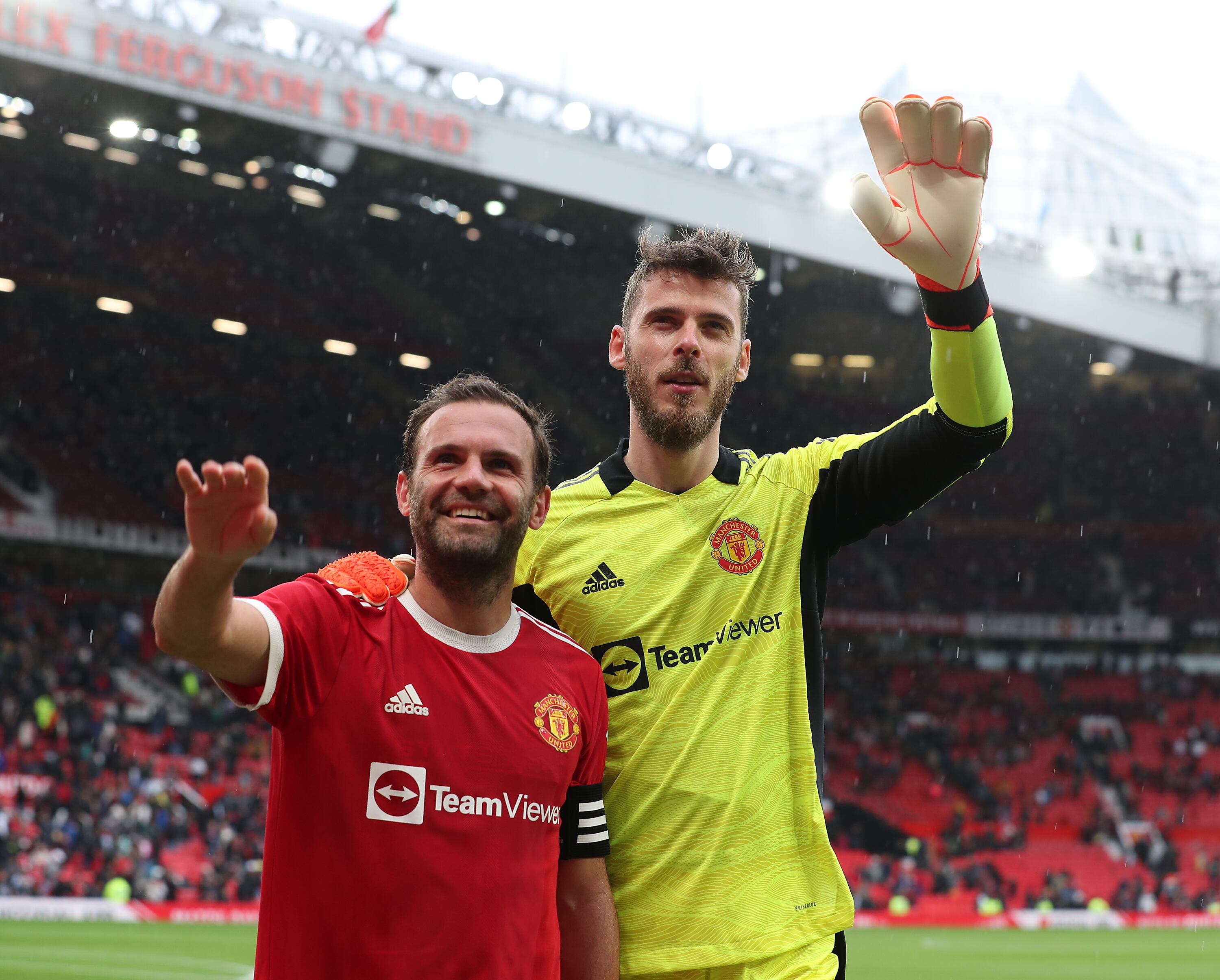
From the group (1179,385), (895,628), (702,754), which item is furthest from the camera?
(895,628)

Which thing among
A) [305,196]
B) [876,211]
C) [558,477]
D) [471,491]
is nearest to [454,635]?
[471,491]

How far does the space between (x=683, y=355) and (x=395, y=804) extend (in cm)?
121

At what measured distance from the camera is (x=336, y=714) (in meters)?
2.44

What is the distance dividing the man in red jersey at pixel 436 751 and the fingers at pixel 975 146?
1.08m

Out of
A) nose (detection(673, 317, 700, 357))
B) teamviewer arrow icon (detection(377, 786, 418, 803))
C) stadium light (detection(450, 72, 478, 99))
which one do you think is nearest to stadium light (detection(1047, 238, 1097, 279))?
stadium light (detection(450, 72, 478, 99))

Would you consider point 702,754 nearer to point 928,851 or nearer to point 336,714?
point 336,714

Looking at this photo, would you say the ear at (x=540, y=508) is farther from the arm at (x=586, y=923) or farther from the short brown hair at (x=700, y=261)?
the arm at (x=586, y=923)

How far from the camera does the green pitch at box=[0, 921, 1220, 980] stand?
11.9 m

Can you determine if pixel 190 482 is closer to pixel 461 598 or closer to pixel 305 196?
pixel 461 598

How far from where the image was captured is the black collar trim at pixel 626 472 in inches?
124

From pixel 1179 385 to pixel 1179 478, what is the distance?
14.7 ft

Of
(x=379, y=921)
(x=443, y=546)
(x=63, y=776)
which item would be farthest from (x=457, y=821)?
(x=63, y=776)

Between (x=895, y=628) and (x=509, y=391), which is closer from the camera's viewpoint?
(x=509, y=391)

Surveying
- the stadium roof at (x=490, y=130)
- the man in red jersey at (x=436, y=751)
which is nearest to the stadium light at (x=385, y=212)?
the stadium roof at (x=490, y=130)
